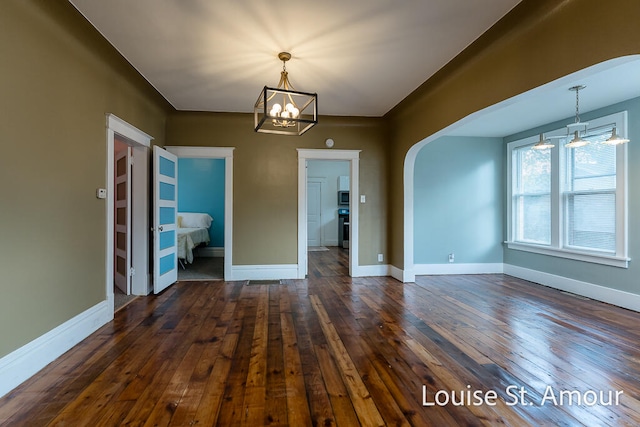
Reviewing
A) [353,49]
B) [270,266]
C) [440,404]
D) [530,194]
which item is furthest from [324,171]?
[440,404]

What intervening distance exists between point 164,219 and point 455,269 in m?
4.67

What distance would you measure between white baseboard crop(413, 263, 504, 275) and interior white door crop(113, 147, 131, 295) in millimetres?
4298

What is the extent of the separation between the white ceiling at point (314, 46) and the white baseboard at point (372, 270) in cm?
264

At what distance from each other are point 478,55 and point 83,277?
160 inches

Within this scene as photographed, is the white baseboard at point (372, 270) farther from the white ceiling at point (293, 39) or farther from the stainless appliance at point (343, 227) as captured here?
the stainless appliance at point (343, 227)

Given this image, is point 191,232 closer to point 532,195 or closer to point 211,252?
point 211,252

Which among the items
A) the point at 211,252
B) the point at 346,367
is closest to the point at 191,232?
the point at 211,252

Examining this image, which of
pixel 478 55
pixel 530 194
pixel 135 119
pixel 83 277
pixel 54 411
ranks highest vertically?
pixel 478 55

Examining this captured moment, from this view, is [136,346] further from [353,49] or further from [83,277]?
[353,49]

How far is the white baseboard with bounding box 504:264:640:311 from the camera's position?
130 inches

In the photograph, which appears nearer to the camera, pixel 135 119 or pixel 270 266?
pixel 135 119

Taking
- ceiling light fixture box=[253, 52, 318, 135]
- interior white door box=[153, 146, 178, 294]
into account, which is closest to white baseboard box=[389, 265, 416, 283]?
ceiling light fixture box=[253, 52, 318, 135]

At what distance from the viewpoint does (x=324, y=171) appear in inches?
357


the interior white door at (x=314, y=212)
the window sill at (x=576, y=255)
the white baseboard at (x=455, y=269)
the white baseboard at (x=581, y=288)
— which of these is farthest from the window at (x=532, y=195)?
the interior white door at (x=314, y=212)
